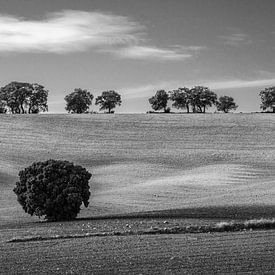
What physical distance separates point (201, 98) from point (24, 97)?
37.7m

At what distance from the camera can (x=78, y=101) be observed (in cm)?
15650

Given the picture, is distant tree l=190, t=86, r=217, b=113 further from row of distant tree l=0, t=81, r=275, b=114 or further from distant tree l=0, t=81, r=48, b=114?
distant tree l=0, t=81, r=48, b=114

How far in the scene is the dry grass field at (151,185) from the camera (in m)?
32.4

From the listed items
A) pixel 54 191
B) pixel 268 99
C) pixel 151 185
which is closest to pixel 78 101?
pixel 268 99

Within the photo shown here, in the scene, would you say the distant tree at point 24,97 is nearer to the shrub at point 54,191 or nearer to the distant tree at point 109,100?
the distant tree at point 109,100

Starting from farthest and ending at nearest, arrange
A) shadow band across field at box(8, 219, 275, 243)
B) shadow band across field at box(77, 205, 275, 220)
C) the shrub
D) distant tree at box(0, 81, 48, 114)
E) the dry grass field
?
distant tree at box(0, 81, 48, 114)
the shrub
shadow band across field at box(77, 205, 275, 220)
shadow band across field at box(8, 219, 275, 243)
the dry grass field

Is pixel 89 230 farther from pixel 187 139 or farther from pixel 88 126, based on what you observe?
pixel 88 126

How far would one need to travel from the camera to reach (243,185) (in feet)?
256

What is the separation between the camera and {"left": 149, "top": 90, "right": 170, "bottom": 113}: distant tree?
162 metres

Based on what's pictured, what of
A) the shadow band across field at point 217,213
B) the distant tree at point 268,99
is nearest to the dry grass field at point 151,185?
the shadow band across field at point 217,213

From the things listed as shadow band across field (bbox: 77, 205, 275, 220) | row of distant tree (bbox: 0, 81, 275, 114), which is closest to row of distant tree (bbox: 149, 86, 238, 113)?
row of distant tree (bbox: 0, 81, 275, 114)

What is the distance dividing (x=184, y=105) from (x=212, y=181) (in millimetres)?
76144

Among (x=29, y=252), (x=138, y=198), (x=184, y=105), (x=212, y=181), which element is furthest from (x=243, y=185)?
(x=184, y=105)

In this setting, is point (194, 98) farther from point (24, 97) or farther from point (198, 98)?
point (24, 97)
